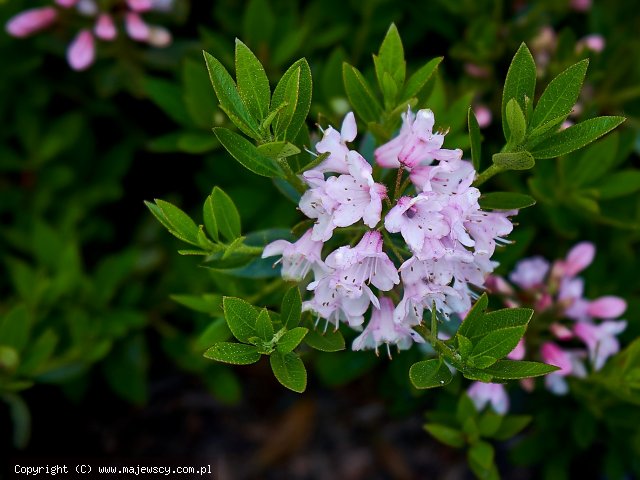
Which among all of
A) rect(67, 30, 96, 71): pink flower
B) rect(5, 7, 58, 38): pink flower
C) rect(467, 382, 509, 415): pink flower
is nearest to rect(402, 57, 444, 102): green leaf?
rect(467, 382, 509, 415): pink flower

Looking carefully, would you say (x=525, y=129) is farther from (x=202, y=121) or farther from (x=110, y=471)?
(x=110, y=471)

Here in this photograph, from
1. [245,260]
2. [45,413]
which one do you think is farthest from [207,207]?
[45,413]

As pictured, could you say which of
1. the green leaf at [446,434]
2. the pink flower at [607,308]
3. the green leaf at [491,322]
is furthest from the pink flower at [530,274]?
the green leaf at [491,322]

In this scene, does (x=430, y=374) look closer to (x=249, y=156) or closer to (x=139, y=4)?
(x=249, y=156)

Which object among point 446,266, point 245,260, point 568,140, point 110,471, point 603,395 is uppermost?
point 568,140

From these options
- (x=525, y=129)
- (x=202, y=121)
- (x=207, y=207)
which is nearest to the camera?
(x=525, y=129)

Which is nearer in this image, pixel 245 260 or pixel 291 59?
pixel 245 260

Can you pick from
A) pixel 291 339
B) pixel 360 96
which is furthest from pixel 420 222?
pixel 360 96
